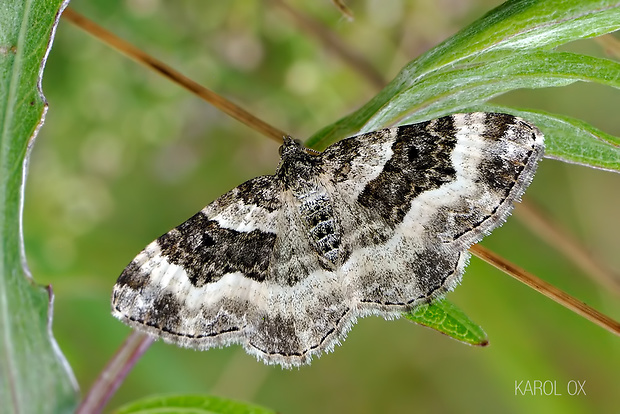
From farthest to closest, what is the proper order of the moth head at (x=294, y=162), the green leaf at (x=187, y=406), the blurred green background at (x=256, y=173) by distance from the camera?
the blurred green background at (x=256, y=173), the moth head at (x=294, y=162), the green leaf at (x=187, y=406)

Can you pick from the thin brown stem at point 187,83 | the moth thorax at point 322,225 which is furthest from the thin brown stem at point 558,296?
the thin brown stem at point 187,83

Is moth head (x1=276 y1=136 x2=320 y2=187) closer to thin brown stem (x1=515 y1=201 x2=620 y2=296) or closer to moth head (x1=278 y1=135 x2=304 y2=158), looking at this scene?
moth head (x1=278 y1=135 x2=304 y2=158)

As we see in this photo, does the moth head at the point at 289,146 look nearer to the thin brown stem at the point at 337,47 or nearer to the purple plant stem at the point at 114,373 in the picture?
the purple plant stem at the point at 114,373

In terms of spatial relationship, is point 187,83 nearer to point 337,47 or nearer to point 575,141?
point 337,47

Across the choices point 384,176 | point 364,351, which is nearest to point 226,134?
point 364,351

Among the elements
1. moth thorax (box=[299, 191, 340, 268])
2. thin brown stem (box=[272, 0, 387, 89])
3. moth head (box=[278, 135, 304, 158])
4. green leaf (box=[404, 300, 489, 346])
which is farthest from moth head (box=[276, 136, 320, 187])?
thin brown stem (box=[272, 0, 387, 89])

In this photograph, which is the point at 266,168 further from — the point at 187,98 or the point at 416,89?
the point at 416,89

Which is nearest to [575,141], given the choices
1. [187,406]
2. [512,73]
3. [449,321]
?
[512,73]
